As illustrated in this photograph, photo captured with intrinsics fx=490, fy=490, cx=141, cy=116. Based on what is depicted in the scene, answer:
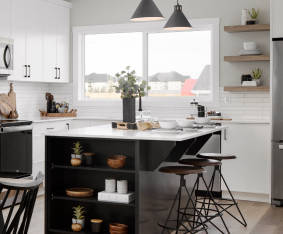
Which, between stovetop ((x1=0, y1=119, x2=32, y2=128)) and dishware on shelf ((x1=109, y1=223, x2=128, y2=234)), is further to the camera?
stovetop ((x1=0, y1=119, x2=32, y2=128))

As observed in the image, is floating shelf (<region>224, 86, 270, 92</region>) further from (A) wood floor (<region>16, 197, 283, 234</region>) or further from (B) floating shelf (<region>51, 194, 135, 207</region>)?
(B) floating shelf (<region>51, 194, 135, 207</region>)

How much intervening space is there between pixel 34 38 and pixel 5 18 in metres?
0.69

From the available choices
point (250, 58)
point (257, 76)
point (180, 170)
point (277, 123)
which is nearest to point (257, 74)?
point (257, 76)

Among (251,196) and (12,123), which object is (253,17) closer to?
(251,196)

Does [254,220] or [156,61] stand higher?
[156,61]

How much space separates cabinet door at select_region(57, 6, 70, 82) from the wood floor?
2320 mm

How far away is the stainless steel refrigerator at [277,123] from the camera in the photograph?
19.1 feet

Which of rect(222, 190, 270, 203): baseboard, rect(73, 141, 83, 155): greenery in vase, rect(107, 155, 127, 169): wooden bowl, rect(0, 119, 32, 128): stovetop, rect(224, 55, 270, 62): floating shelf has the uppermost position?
rect(224, 55, 270, 62): floating shelf

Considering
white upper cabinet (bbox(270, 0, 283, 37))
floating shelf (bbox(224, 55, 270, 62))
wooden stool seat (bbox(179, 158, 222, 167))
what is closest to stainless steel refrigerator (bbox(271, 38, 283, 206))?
white upper cabinet (bbox(270, 0, 283, 37))

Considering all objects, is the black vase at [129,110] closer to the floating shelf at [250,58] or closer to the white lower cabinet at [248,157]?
the white lower cabinet at [248,157]

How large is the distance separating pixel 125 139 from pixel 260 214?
7.38 feet

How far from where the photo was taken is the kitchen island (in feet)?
13.0

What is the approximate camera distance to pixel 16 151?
5957 millimetres

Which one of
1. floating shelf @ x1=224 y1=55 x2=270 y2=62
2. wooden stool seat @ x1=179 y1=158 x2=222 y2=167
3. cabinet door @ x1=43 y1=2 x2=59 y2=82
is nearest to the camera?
wooden stool seat @ x1=179 y1=158 x2=222 y2=167
